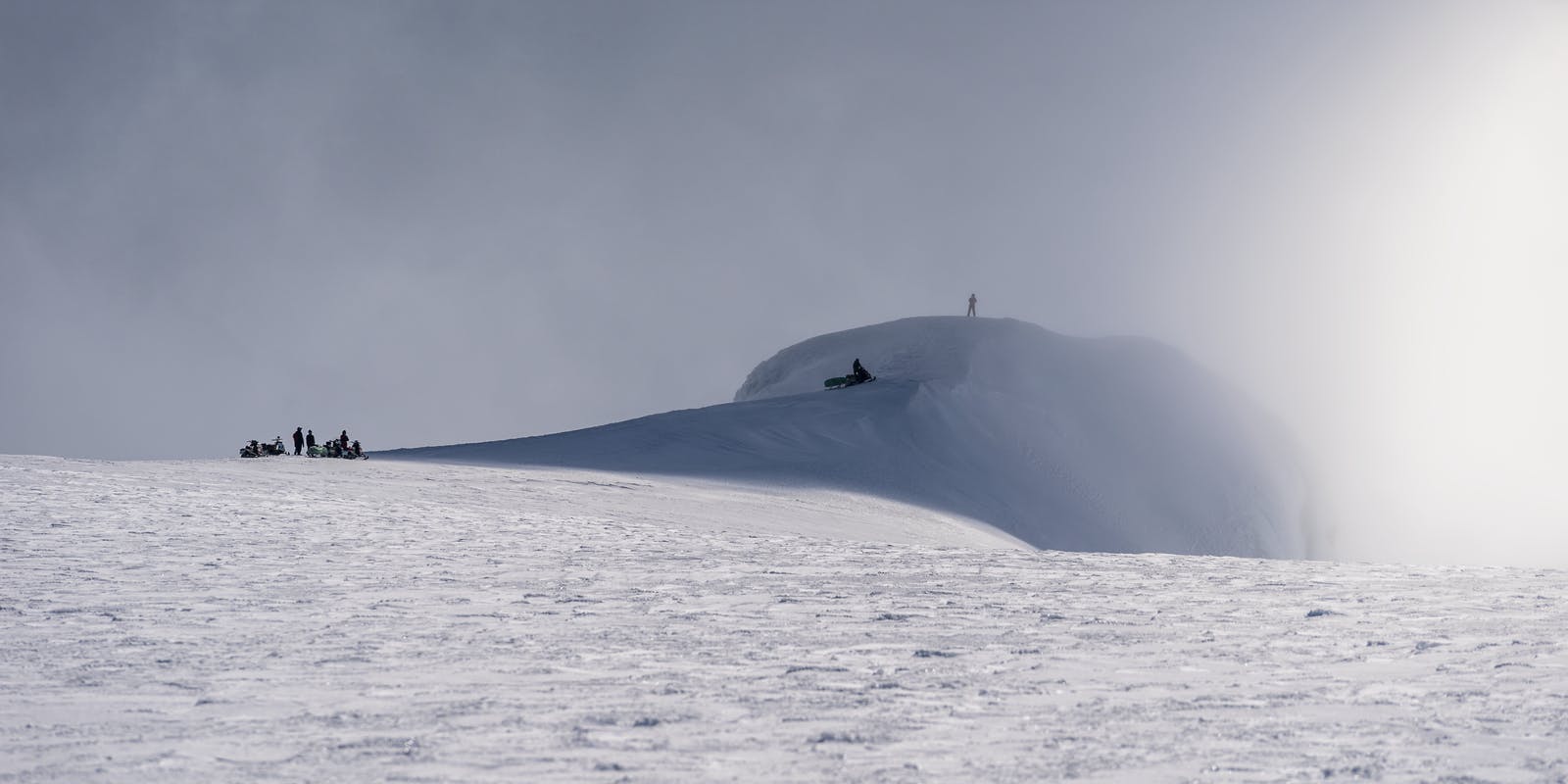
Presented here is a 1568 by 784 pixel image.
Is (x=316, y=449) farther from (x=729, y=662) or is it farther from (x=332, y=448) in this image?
(x=729, y=662)

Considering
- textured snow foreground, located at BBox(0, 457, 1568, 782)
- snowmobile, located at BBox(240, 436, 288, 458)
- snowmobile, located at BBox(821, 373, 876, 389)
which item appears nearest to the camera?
textured snow foreground, located at BBox(0, 457, 1568, 782)

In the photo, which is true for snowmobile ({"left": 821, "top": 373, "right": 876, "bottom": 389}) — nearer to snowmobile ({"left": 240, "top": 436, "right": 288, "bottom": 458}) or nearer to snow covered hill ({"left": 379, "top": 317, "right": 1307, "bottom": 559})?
snow covered hill ({"left": 379, "top": 317, "right": 1307, "bottom": 559})

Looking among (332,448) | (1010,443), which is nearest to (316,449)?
(332,448)

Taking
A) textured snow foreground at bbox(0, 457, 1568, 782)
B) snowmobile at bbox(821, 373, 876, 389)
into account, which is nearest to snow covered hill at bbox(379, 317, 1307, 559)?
snowmobile at bbox(821, 373, 876, 389)

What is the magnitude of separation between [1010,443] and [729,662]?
3626cm

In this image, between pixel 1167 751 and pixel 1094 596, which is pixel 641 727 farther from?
pixel 1094 596

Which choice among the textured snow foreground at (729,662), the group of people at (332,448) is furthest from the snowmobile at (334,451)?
the textured snow foreground at (729,662)

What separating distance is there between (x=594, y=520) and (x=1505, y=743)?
14.9m

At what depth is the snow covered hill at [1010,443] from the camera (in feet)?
113

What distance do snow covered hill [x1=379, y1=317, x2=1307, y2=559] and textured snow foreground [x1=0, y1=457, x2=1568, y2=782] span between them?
16.5 m

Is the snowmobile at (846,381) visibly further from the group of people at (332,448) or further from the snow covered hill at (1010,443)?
the group of people at (332,448)

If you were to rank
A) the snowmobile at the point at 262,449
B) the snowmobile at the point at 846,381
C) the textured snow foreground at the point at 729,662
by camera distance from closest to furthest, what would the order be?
the textured snow foreground at the point at 729,662
the snowmobile at the point at 262,449
the snowmobile at the point at 846,381

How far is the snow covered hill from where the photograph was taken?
113ft

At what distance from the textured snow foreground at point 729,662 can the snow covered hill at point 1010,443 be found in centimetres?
1649
